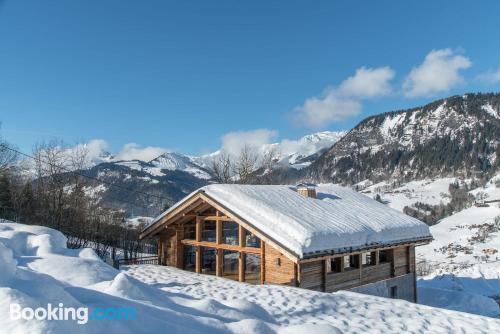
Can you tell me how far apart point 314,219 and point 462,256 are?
333ft

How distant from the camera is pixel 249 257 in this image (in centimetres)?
2041

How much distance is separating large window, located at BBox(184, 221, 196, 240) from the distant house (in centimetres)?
5

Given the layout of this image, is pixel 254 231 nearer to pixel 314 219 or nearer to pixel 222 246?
pixel 314 219

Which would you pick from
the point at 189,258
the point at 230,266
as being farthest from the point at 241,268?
the point at 189,258

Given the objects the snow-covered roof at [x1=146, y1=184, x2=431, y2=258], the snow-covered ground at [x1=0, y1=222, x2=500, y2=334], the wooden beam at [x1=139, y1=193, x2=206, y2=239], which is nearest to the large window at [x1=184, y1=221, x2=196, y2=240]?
the wooden beam at [x1=139, y1=193, x2=206, y2=239]

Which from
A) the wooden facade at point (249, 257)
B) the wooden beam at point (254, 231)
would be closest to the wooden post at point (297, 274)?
the wooden facade at point (249, 257)

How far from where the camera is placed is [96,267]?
904 centimetres

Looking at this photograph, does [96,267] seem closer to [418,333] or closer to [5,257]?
[5,257]

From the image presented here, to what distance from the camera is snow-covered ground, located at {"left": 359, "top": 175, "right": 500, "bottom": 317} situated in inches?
826

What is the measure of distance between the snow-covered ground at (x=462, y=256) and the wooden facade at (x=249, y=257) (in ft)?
16.6

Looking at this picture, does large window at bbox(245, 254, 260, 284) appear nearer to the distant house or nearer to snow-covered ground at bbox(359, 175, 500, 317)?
the distant house

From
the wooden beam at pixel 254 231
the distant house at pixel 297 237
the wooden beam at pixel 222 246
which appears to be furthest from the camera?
the wooden beam at pixel 222 246

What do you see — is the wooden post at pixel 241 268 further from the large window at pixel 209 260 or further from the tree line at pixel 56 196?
the tree line at pixel 56 196

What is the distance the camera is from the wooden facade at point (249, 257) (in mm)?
13258
